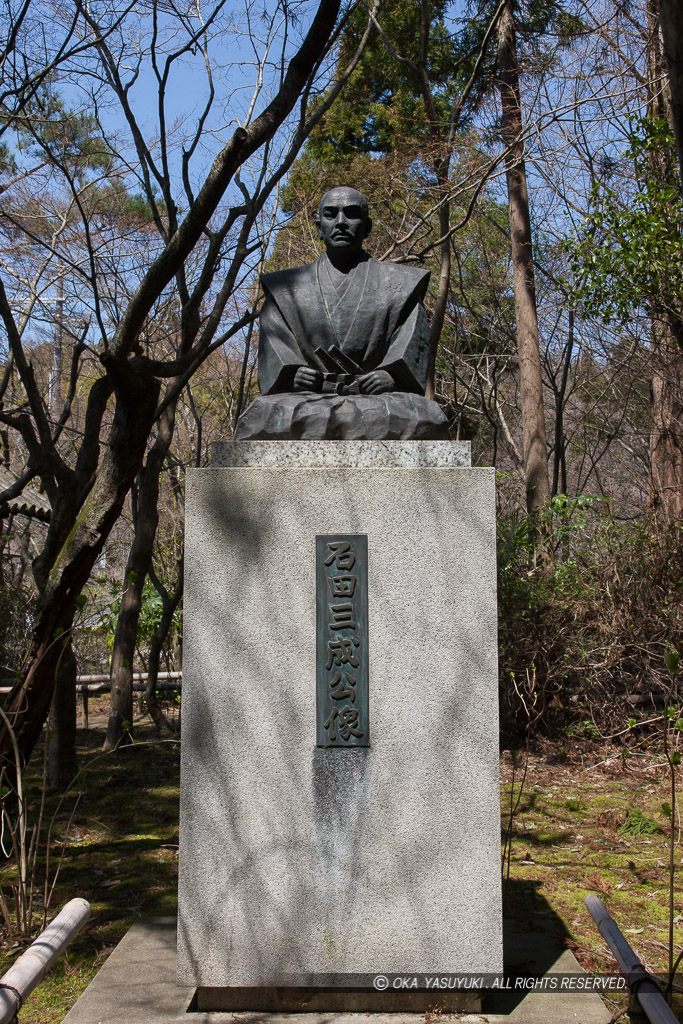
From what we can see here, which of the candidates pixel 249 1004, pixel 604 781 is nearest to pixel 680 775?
pixel 604 781

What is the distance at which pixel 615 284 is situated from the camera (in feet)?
27.1

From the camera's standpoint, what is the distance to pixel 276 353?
3584 millimetres

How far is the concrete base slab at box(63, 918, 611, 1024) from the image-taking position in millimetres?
3002

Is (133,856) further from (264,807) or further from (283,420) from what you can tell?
(283,420)

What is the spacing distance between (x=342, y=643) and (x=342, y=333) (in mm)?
1294

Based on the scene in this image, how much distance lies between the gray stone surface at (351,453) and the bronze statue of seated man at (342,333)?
119mm

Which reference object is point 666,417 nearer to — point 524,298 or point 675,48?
point 524,298

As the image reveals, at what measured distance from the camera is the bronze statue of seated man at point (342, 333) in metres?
3.40

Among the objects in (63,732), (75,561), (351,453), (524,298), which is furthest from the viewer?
(524,298)

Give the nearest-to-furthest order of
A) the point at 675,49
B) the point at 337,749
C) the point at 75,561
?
the point at 675,49, the point at 337,749, the point at 75,561

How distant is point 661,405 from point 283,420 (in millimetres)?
7473

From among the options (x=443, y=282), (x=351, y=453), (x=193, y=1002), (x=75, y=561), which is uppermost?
(x=443, y=282)

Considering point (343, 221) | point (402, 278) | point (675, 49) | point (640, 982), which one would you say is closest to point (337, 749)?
point (640, 982)

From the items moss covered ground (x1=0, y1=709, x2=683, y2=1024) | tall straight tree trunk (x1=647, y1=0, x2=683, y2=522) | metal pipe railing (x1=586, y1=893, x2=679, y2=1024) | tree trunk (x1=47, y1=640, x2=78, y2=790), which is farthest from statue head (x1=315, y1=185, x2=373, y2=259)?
tall straight tree trunk (x1=647, y1=0, x2=683, y2=522)
